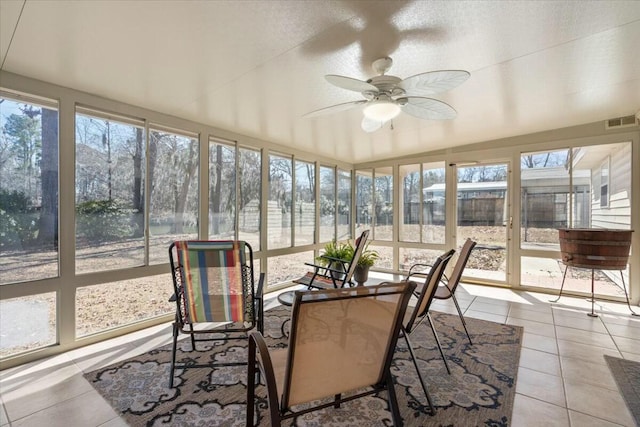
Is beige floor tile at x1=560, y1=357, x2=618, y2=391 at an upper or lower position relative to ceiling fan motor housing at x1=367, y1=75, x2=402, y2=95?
lower

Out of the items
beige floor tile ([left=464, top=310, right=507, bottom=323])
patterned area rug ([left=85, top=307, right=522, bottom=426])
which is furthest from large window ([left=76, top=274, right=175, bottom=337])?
beige floor tile ([left=464, top=310, right=507, bottom=323])

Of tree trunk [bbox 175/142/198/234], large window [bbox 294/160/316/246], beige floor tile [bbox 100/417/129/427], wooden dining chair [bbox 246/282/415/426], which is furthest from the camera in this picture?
large window [bbox 294/160/316/246]

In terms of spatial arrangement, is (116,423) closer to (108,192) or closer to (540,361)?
(108,192)

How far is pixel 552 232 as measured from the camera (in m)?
4.78

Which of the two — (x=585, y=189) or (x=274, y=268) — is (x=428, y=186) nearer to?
(x=585, y=189)

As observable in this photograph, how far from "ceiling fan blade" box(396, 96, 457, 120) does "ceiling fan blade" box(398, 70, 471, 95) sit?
94 mm

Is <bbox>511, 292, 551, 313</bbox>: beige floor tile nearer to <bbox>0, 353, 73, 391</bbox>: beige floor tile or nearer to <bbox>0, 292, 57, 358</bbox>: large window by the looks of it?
<bbox>0, 353, 73, 391</bbox>: beige floor tile

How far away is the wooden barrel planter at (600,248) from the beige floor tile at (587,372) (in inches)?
65.1

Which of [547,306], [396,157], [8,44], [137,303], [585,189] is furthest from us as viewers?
[396,157]

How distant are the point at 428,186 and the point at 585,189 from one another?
7.70 ft

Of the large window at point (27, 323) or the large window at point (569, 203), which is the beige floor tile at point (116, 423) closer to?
the large window at point (27, 323)

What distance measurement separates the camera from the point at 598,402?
202 cm

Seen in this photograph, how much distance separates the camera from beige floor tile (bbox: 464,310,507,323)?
358 cm

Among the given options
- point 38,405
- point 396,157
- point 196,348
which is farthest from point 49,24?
point 396,157
